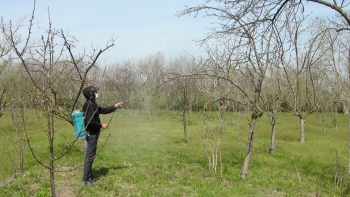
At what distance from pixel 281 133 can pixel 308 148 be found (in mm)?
4957

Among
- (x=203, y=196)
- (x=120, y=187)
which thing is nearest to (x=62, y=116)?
(x=120, y=187)

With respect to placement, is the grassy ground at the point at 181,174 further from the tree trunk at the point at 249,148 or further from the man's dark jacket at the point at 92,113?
the man's dark jacket at the point at 92,113

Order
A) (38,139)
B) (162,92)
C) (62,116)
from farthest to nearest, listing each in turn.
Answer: (38,139) < (62,116) < (162,92)

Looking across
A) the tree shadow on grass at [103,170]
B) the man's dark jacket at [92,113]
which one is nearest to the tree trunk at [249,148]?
the tree shadow on grass at [103,170]

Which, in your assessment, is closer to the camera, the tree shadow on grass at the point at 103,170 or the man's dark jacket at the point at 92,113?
the man's dark jacket at the point at 92,113

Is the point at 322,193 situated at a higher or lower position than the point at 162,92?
lower

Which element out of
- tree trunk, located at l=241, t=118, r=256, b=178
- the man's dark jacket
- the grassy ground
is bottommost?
Answer: the grassy ground

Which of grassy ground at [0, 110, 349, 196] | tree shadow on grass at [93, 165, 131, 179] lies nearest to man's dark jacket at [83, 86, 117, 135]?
grassy ground at [0, 110, 349, 196]

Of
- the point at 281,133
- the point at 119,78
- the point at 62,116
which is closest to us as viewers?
the point at 62,116

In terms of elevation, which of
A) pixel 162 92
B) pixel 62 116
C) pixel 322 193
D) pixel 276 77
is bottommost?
pixel 322 193

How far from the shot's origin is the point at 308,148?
1182 centimetres

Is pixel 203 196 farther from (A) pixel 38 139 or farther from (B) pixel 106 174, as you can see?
(A) pixel 38 139

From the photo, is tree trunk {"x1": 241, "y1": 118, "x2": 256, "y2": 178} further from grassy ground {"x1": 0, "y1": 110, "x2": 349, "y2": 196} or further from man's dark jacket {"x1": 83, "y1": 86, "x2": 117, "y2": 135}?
man's dark jacket {"x1": 83, "y1": 86, "x2": 117, "y2": 135}

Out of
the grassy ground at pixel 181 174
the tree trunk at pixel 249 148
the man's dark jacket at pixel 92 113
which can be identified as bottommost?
the grassy ground at pixel 181 174
